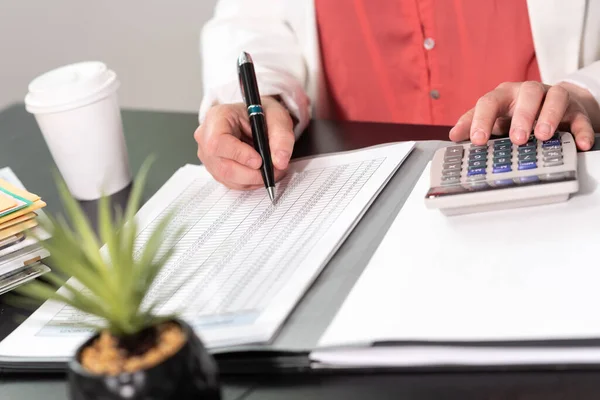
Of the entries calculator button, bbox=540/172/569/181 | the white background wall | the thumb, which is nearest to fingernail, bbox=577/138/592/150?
calculator button, bbox=540/172/569/181

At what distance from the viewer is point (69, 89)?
31.0 inches

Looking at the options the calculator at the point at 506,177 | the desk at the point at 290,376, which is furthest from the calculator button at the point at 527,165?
the desk at the point at 290,376

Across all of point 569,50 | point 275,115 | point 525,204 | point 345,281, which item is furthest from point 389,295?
point 569,50

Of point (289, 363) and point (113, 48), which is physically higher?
point (289, 363)

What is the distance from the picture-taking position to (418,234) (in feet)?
1.86

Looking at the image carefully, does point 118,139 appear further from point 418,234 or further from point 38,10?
point 38,10

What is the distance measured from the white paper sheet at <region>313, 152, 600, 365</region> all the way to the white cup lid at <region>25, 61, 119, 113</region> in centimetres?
40

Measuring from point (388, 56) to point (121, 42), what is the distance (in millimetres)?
1152

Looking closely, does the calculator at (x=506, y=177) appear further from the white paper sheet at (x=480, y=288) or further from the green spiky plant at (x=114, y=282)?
the green spiky plant at (x=114, y=282)

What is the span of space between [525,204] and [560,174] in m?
0.04

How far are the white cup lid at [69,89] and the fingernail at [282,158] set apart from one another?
22cm

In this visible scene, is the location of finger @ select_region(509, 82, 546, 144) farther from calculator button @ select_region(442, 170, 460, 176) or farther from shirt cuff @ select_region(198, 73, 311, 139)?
shirt cuff @ select_region(198, 73, 311, 139)

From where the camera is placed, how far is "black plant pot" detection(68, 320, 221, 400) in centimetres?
36

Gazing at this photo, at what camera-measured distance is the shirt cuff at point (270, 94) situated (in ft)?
2.97
